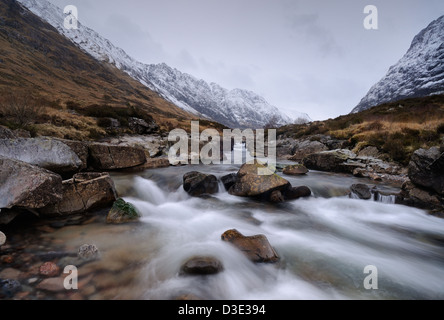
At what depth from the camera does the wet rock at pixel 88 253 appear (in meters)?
3.17

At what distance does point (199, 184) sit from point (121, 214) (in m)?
3.10

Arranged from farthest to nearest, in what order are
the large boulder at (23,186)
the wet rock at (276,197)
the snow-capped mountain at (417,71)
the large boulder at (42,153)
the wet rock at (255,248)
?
the snow-capped mountain at (417,71)
the wet rock at (276,197)
the large boulder at (42,153)
the wet rock at (255,248)
the large boulder at (23,186)

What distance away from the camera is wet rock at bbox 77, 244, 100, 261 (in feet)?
10.4

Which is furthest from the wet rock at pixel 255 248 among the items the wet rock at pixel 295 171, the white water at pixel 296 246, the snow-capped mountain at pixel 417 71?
the snow-capped mountain at pixel 417 71

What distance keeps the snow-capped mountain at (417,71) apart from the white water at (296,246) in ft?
336

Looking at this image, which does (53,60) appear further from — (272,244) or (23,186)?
(272,244)

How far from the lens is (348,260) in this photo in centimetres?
386

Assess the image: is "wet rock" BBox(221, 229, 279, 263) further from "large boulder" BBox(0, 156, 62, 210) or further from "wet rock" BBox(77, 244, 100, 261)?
"large boulder" BBox(0, 156, 62, 210)

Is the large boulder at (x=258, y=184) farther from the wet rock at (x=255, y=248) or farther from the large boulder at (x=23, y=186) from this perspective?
the large boulder at (x=23, y=186)

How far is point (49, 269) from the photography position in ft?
9.16

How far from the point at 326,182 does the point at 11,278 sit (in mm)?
→ 9952

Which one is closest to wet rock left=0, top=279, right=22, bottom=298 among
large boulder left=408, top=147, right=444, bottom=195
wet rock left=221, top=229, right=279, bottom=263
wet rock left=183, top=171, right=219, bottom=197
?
wet rock left=221, top=229, right=279, bottom=263

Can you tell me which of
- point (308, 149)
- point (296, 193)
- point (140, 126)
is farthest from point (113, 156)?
point (308, 149)
